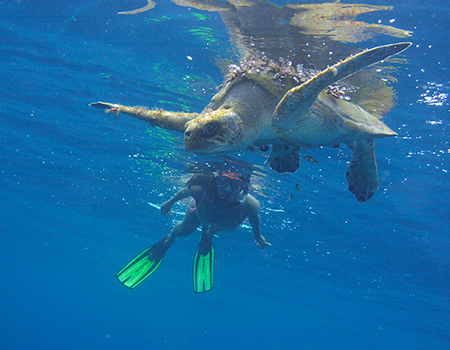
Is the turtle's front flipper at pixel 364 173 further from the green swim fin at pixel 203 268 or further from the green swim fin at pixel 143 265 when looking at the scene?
the green swim fin at pixel 143 265

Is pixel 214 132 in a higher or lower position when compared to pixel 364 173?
higher

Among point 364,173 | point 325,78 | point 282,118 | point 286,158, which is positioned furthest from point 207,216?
point 325,78

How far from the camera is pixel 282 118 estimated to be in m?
3.04

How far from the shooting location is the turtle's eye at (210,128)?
274 centimetres

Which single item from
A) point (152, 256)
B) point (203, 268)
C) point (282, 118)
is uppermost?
point (282, 118)

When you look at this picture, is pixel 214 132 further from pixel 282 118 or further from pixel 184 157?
pixel 184 157

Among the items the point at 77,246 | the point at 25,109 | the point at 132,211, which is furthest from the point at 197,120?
the point at 77,246

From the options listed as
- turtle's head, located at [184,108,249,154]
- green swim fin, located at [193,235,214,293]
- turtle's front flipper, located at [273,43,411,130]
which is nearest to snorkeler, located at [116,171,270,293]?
green swim fin, located at [193,235,214,293]

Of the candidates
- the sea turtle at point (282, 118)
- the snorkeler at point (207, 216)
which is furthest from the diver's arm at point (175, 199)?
the sea turtle at point (282, 118)

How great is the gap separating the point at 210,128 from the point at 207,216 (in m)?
6.14

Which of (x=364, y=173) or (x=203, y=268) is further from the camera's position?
(x=203, y=268)

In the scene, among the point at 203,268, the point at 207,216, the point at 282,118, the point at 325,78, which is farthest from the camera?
the point at 203,268

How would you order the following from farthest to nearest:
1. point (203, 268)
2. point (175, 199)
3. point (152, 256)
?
point (203, 268) → point (152, 256) → point (175, 199)

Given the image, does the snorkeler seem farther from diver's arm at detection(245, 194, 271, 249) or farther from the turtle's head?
the turtle's head
